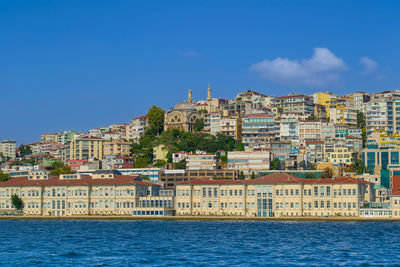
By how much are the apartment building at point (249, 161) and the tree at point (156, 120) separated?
103 feet

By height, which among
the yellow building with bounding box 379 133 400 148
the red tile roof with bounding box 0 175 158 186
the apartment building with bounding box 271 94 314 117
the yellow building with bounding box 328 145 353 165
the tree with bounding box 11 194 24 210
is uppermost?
the apartment building with bounding box 271 94 314 117

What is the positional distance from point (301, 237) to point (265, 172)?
48398 mm

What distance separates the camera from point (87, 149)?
156 metres

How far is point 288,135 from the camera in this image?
134750mm

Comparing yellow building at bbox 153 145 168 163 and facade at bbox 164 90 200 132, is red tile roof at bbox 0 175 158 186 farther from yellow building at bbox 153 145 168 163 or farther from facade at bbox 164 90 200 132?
facade at bbox 164 90 200 132

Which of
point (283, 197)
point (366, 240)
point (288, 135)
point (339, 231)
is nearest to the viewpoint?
point (366, 240)

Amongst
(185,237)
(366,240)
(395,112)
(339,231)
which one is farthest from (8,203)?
(395,112)

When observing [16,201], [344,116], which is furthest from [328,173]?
[16,201]

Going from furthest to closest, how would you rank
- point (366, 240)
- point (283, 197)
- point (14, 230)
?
point (283, 197) < point (14, 230) < point (366, 240)

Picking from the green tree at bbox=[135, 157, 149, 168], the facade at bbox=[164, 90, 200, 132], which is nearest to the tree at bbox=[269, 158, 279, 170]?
the green tree at bbox=[135, 157, 149, 168]

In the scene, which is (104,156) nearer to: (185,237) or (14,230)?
(14,230)

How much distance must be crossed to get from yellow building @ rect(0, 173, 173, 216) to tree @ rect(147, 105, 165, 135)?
128 ft

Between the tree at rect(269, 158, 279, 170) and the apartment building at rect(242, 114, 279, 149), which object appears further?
the apartment building at rect(242, 114, 279, 149)

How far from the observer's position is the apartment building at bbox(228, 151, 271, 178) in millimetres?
120219
